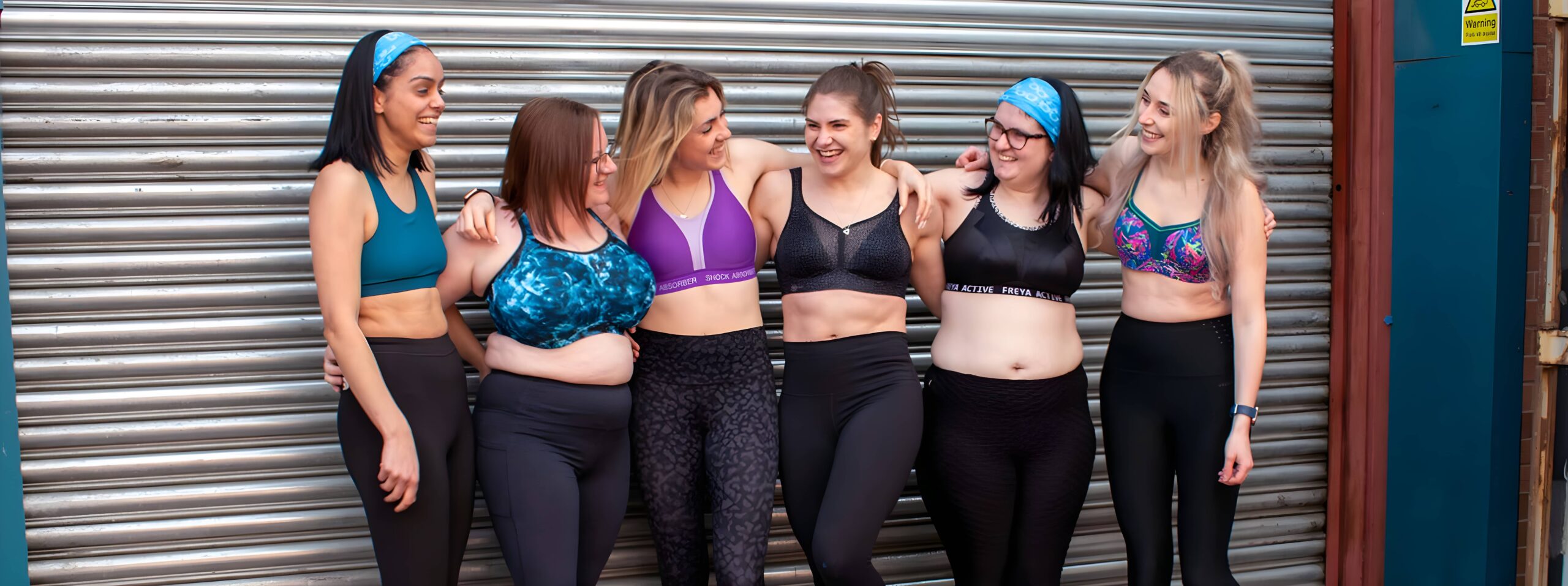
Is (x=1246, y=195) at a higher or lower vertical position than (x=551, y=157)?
lower

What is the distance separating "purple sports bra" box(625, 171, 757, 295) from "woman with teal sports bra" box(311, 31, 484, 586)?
0.61 m

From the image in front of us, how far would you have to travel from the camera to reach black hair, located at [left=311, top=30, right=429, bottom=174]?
2.62 meters

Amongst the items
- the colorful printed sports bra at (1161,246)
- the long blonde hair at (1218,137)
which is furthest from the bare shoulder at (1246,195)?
the colorful printed sports bra at (1161,246)

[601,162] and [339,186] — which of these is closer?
[339,186]

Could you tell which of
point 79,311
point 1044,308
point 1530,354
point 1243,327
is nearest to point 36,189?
point 79,311

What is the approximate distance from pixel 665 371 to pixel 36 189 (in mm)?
2097

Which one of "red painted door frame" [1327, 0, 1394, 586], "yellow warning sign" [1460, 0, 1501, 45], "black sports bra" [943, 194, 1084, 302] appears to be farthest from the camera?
"red painted door frame" [1327, 0, 1394, 586]

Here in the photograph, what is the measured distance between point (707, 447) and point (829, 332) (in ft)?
1.67

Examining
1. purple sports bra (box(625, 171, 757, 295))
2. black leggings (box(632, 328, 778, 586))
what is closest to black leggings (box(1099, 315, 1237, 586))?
black leggings (box(632, 328, 778, 586))

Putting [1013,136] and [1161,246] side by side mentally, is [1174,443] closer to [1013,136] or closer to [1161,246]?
[1161,246]

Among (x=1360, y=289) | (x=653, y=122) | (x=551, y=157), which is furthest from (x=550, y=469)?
(x=1360, y=289)

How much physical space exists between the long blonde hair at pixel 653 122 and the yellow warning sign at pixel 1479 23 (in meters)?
2.79

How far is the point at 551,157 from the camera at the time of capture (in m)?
2.86

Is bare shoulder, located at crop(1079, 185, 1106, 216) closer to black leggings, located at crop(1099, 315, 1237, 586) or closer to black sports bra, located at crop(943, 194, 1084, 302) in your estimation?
black sports bra, located at crop(943, 194, 1084, 302)
